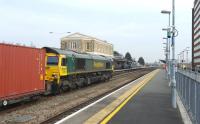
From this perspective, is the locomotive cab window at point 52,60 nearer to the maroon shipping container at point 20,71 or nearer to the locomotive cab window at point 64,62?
the locomotive cab window at point 64,62

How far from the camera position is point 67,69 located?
30.3m

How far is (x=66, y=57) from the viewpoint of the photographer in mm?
30188

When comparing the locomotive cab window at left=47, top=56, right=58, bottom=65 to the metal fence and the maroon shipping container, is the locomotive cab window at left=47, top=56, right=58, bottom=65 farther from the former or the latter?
the metal fence

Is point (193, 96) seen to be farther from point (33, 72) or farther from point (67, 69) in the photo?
point (67, 69)

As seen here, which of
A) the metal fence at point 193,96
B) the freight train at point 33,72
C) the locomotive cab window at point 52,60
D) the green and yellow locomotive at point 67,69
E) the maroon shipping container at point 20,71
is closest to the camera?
the metal fence at point 193,96

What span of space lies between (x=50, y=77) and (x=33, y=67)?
7556mm

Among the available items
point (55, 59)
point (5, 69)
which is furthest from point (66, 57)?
point (5, 69)

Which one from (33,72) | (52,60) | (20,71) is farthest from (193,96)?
(52,60)

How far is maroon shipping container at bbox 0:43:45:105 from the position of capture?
17.3m

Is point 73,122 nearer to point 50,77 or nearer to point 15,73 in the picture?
point 15,73

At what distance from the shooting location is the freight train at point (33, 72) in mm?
A: 17555

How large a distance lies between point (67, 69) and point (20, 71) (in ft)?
37.8

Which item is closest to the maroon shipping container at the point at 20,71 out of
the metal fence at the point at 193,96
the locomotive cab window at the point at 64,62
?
the locomotive cab window at the point at 64,62

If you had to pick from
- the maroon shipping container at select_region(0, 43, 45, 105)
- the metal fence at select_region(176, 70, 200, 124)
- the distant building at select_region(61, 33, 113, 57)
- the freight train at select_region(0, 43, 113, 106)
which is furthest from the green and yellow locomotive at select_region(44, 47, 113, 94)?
the distant building at select_region(61, 33, 113, 57)
